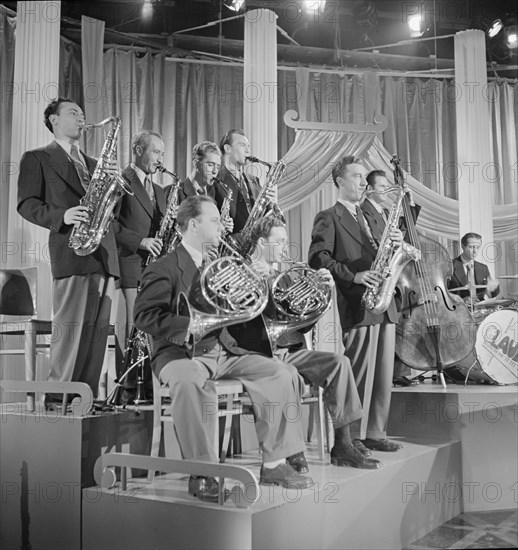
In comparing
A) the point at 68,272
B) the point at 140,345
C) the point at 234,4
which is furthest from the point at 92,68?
the point at 140,345

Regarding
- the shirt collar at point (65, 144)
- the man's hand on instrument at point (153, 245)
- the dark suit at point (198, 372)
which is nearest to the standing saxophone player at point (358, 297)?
the dark suit at point (198, 372)

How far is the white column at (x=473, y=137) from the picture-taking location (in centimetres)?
725

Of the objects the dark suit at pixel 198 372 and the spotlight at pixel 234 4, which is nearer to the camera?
the dark suit at pixel 198 372

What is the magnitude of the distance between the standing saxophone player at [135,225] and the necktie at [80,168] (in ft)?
0.84

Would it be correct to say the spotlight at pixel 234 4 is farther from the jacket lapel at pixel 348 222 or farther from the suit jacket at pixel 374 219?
the jacket lapel at pixel 348 222

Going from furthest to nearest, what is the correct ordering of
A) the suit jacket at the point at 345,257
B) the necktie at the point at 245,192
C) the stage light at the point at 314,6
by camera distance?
1. the stage light at the point at 314,6
2. the necktie at the point at 245,192
3. the suit jacket at the point at 345,257

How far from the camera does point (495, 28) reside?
7.59 m

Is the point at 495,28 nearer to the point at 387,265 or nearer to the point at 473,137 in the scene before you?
the point at 473,137

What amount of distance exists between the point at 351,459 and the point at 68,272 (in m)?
1.59

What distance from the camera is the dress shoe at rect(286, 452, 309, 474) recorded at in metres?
3.16

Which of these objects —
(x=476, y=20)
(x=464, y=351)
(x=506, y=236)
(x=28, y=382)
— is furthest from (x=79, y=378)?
(x=476, y=20)

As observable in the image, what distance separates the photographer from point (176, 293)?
9.96ft

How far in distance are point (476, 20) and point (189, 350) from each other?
245 inches

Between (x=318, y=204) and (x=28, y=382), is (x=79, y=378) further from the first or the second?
(x=318, y=204)
